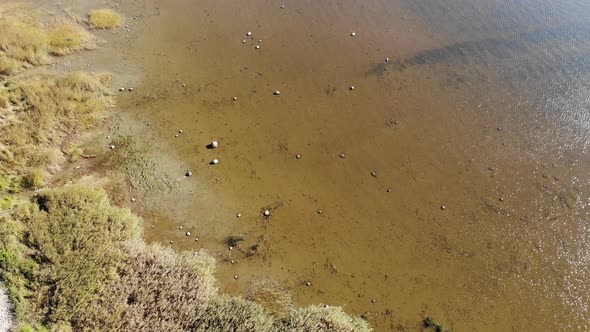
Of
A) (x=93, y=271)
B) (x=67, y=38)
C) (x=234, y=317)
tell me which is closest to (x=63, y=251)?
(x=93, y=271)

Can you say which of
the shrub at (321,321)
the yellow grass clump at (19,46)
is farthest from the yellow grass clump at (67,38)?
the shrub at (321,321)

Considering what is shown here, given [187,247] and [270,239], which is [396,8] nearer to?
[270,239]

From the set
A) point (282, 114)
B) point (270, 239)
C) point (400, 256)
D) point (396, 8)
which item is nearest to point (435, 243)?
point (400, 256)

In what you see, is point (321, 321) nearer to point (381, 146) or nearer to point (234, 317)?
point (234, 317)

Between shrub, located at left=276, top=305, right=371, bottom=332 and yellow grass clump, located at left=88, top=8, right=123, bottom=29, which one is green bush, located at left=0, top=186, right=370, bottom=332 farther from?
yellow grass clump, located at left=88, top=8, right=123, bottom=29

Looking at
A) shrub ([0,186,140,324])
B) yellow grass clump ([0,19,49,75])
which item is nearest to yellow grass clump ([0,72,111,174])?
yellow grass clump ([0,19,49,75])

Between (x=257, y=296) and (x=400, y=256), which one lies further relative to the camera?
(x=400, y=256)
